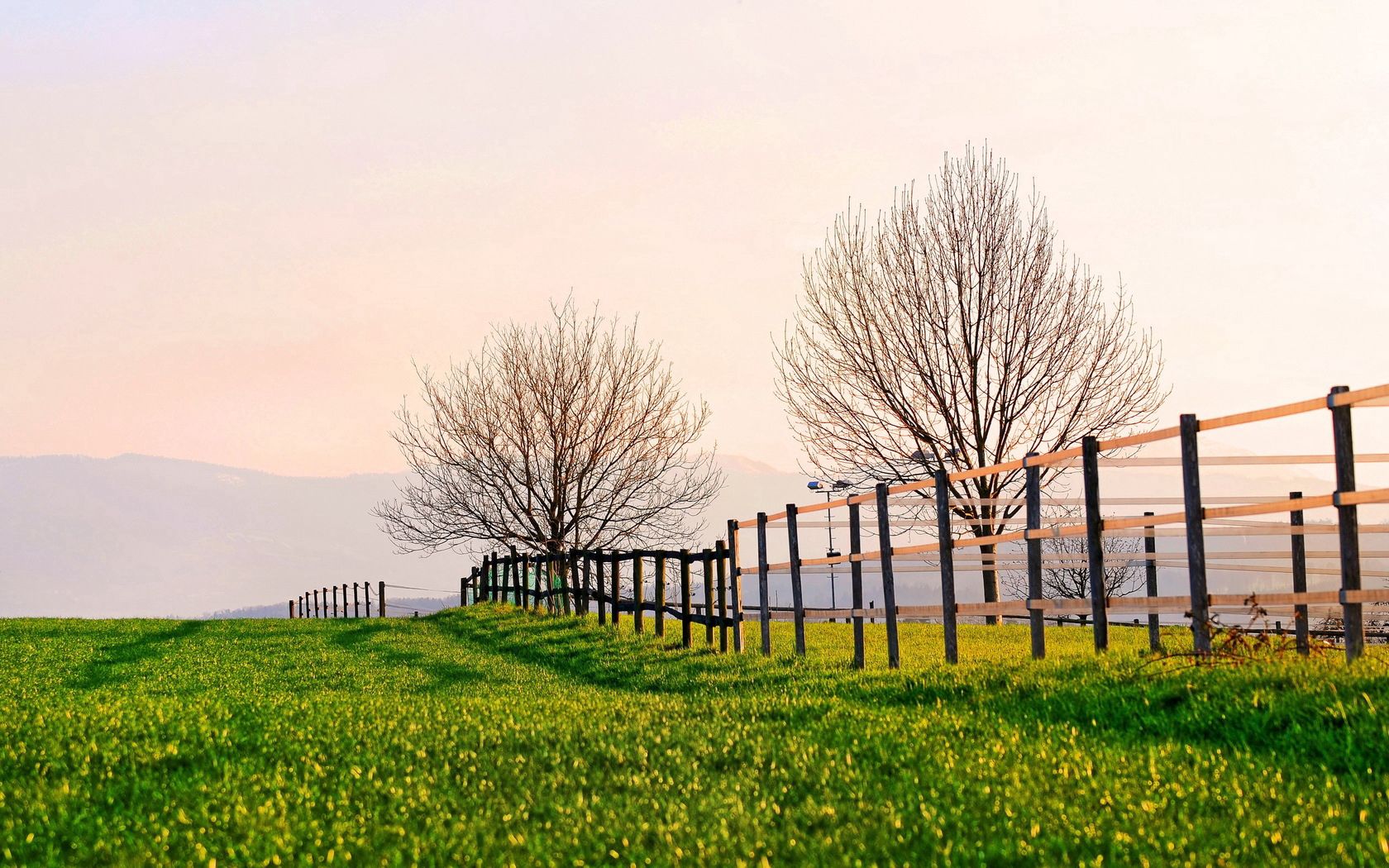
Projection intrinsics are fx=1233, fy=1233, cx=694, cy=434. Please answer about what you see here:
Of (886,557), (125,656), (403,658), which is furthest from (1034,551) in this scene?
(125,656)

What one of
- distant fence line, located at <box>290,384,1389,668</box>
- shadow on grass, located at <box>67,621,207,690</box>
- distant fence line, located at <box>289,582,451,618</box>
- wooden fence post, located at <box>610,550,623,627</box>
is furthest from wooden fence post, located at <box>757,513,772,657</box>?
distant fence line, located at <box>289,582,451,618</box>

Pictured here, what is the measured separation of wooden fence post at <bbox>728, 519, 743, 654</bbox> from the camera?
20.5m

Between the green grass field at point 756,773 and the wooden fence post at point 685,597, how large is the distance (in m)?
8.16

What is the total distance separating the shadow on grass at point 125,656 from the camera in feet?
68.8

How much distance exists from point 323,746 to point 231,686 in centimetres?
995

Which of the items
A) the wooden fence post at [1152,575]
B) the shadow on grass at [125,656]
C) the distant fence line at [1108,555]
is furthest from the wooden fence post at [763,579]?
the shadow on grass at [125,656]

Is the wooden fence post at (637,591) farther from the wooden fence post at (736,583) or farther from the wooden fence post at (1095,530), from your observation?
the wooden fence post at (1095,530)

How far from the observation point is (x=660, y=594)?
24500 millimetres

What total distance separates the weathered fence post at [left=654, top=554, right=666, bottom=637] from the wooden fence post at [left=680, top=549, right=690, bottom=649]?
766 millimetres

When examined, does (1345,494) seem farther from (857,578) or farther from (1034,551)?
(857,578)

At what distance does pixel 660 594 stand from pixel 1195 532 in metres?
13.7

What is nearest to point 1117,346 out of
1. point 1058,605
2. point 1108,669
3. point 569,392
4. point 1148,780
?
point 569,392

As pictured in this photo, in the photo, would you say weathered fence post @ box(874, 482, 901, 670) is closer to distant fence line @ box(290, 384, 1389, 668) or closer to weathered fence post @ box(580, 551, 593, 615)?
distant fence line @ box(290, 384, 1389, 668)

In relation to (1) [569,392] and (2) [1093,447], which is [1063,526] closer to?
(2) [1093,447]
